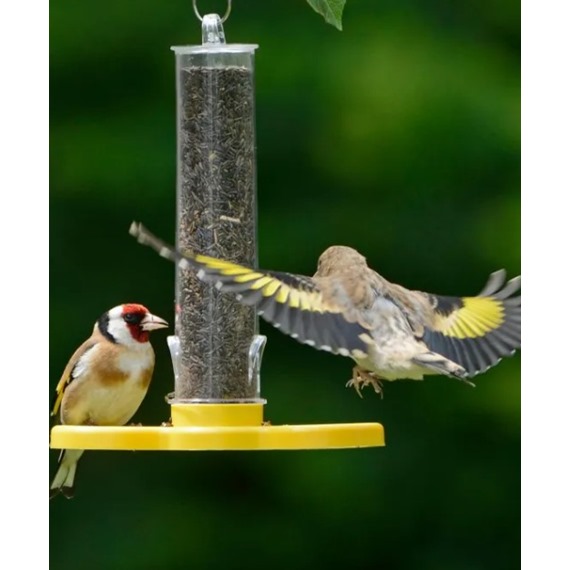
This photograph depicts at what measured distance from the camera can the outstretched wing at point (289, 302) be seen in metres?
3.02

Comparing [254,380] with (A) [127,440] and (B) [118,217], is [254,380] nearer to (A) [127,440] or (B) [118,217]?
(A) [127,440]

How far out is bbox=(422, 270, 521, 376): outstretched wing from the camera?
3.56 m

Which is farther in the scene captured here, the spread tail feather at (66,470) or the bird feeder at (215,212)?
the spread tail feather at (66,470)

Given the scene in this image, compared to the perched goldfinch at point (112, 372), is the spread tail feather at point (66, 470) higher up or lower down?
lower down

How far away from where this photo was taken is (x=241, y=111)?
3.39 metres

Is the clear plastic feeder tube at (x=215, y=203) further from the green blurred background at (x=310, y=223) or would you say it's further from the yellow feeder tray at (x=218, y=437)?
the green blurred background at (x=310, y=223)

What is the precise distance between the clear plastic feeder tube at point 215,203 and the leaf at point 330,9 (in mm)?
1005

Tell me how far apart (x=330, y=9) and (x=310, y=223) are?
2.78 metres

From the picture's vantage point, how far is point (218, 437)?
292 centimetres

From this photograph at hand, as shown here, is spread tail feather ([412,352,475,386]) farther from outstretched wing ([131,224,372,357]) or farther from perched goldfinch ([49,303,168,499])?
perched goldfinch ([49,303,168,499])

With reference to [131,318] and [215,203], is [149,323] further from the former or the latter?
[215,203]

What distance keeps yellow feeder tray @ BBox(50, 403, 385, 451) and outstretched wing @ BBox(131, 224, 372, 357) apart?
0.71 ft

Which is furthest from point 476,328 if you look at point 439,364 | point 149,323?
point 149,323

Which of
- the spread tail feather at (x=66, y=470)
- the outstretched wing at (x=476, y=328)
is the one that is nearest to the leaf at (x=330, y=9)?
the outstretched wing at (x=476, y=328)
